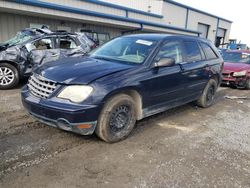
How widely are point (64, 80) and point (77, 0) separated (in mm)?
11851

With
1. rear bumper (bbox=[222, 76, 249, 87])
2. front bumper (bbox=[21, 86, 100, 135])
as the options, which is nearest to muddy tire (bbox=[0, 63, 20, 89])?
front bumper (bbox=[21, 86, 100, 135])

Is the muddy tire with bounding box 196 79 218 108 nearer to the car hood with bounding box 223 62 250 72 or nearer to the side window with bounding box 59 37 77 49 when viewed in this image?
the car hood with bounding box 223 62 250 72

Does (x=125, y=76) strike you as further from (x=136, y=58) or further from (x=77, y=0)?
(x=77, y=0)

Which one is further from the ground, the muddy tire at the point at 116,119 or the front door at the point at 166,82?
the front door at the point at 166,82

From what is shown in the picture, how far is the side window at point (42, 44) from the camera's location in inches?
285

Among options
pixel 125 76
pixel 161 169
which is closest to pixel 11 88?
pixel 125 76

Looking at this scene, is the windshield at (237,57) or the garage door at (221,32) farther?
the garage door at (221,32)

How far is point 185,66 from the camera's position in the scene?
15.6ft

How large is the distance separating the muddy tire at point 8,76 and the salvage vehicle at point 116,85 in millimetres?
3378

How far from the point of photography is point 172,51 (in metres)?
4.59

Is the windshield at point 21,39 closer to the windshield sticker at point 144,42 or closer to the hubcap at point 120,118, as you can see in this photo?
the windshield sticker at point 144,42

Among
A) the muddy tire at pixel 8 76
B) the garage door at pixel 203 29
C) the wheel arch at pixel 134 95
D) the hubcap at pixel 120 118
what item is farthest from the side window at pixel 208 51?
the garage door at pixel 203 29

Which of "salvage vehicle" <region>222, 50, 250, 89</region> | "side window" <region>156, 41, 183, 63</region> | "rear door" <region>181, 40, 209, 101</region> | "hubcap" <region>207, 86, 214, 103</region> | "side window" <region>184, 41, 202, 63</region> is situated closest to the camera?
"side window" <region>156, 41, 183, 63</region>

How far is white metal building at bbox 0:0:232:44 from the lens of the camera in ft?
36.2
